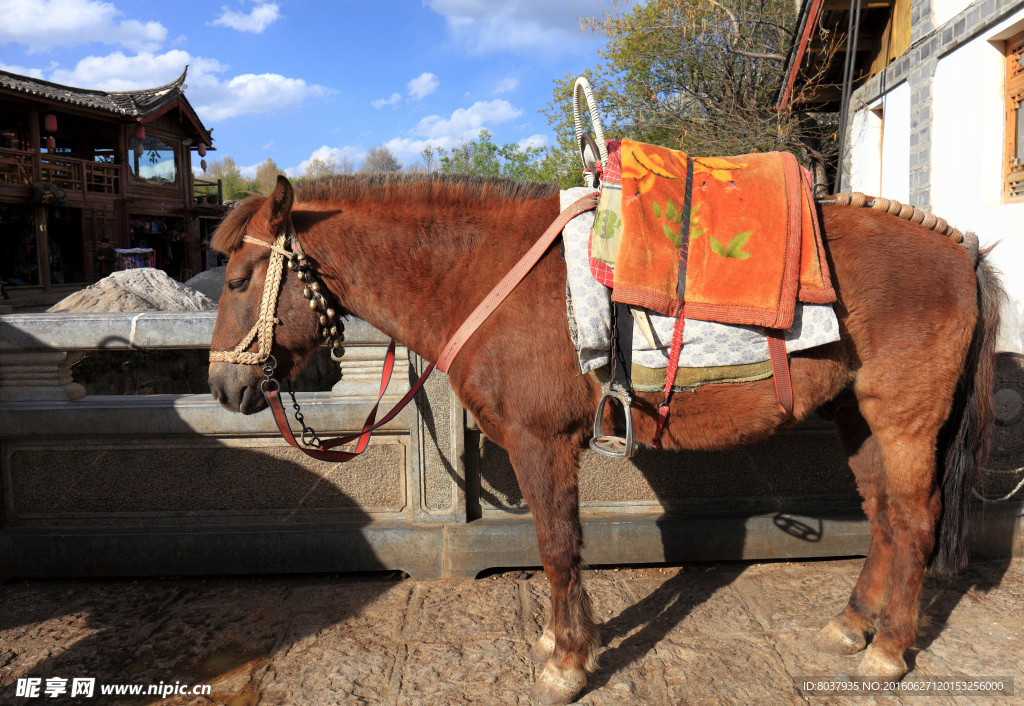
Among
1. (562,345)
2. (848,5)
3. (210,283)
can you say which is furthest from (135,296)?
(848,5)

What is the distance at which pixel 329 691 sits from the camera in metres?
2.50

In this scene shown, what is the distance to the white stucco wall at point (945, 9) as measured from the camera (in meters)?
6.16

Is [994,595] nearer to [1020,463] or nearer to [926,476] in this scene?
[1020,463]

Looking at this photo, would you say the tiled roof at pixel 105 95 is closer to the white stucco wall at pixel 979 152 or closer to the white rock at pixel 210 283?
the white rock at pixel 210 283

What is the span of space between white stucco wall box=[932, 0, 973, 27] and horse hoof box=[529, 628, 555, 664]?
6.87m

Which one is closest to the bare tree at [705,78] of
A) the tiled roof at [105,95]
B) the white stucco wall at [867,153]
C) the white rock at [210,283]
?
the white stucco wall at [867,153]

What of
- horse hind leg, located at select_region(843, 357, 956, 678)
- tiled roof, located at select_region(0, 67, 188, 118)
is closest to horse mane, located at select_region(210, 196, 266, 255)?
horse hind leg, located at select_region(843, 357, 956, 678)

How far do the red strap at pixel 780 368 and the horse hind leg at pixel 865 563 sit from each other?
2.30ft

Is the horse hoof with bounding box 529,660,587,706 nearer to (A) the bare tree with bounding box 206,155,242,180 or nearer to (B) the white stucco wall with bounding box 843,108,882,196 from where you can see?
(B) the white stucco wall with bounding box 843,108,882,196

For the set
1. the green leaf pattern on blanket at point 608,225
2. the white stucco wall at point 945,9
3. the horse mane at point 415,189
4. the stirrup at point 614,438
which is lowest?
the stirrup at point 614,438

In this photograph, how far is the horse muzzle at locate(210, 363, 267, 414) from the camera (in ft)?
8.04

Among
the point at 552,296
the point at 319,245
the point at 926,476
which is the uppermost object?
the point at 319,245

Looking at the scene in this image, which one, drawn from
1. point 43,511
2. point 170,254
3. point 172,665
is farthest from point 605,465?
point 170,254

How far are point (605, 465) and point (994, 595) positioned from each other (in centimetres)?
194
